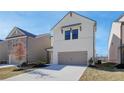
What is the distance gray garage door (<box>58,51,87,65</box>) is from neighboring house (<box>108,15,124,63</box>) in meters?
1.27

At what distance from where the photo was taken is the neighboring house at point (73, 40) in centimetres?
780

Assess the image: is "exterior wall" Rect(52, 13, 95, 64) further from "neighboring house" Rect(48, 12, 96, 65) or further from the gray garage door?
the gray garage door

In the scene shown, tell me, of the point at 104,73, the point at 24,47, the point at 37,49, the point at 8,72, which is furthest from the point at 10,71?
the point at 104,73

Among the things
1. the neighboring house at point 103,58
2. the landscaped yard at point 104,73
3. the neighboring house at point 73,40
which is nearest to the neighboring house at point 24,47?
the neighboring house at point 73,40

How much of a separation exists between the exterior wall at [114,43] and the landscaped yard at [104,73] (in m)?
0.27

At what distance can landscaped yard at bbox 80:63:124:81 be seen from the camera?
6754mm

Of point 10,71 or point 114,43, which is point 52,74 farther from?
point 114,43

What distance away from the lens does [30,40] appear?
25.3 ft

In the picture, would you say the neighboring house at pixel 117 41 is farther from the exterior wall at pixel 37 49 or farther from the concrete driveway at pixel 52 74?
the exterior wall at pixel 37 49

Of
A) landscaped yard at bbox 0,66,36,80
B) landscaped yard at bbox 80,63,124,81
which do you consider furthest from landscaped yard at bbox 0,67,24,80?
landscaped yard at bbox 80,63,124,81
